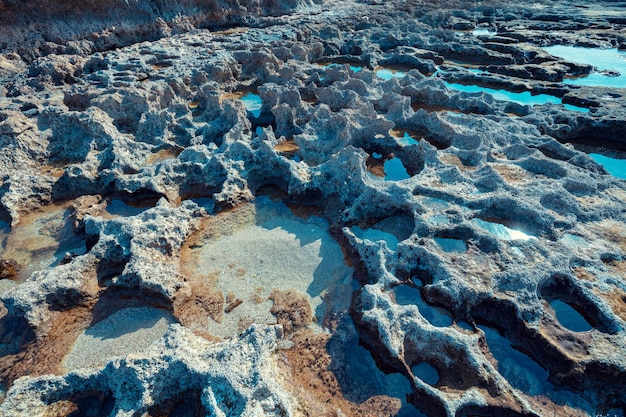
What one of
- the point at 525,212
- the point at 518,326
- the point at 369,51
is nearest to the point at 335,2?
the point at 369,51

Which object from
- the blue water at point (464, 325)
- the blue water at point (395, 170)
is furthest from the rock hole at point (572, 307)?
the blue water at point (395, 170)

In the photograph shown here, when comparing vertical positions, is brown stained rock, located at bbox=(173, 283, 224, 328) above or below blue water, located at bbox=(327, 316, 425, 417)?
above

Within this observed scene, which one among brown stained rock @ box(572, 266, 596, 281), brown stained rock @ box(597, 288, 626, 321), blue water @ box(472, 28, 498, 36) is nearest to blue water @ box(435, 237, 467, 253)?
brown stained rock @ box(572, 266, 596, 281)

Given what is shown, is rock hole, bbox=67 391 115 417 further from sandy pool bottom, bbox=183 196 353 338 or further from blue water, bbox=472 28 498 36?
blue water, bbox=472 28 498 36

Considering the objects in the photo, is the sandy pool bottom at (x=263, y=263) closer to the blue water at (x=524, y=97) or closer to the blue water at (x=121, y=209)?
the blue water at (x=121, y=209)

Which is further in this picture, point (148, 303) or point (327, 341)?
point (148, 303)

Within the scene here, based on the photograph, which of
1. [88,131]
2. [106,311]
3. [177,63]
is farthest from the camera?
[177,63]

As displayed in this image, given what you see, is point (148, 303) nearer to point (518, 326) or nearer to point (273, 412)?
point (273, 412)
